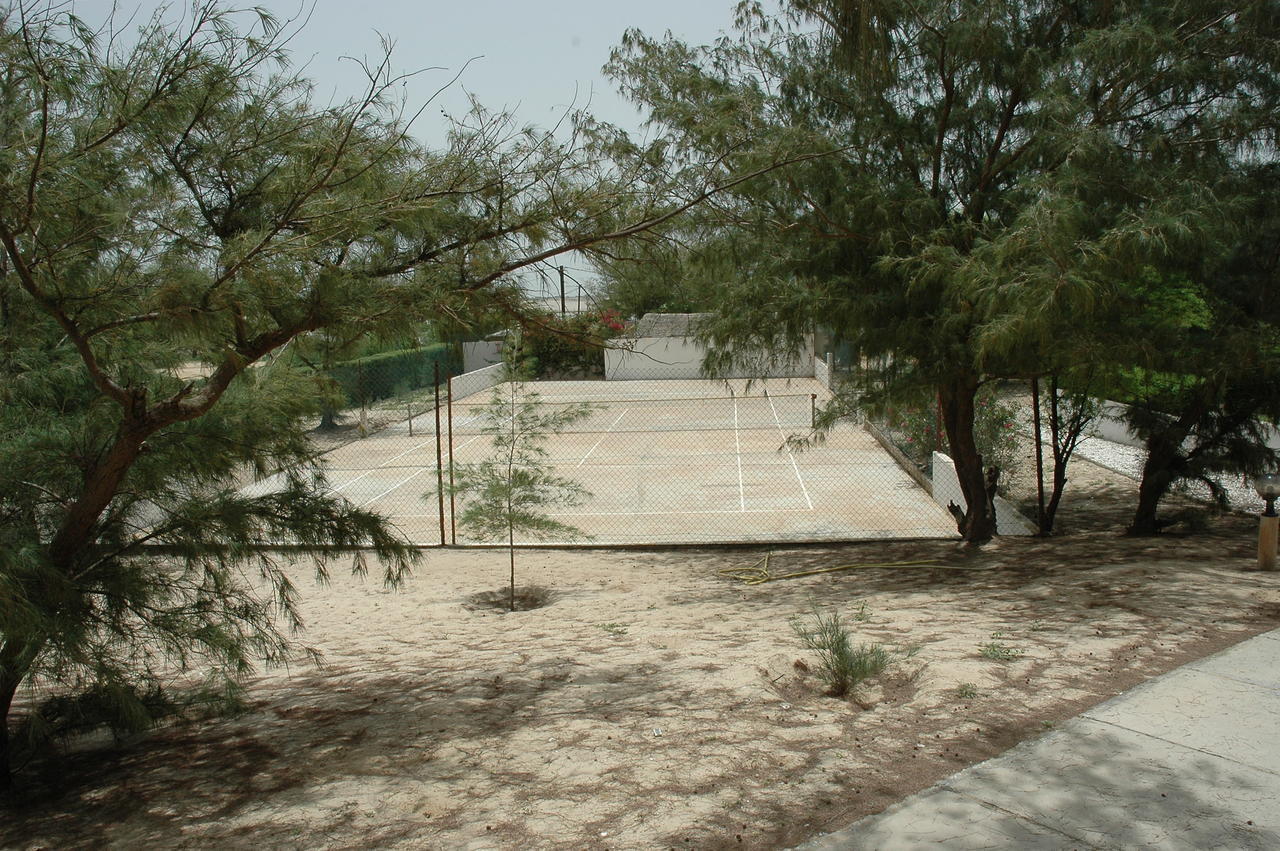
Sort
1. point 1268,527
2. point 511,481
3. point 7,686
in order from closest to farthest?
point 7,686 < point 1268,527 < point 511,481

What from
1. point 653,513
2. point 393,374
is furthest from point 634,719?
point 393,374

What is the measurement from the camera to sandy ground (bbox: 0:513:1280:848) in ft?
13.9

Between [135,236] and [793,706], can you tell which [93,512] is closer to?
[135,236]

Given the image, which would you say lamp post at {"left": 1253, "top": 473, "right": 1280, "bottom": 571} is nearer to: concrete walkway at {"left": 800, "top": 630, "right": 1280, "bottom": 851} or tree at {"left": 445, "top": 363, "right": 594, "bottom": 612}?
concrete walkway at {"left": 800, "top": 630, "right": 1280, "bottom": 851}

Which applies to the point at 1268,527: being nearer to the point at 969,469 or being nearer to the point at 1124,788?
the point at 969,469

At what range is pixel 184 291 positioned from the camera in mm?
4594

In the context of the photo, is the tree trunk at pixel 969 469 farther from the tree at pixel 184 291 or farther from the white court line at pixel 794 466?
the tree at pixel 184 291

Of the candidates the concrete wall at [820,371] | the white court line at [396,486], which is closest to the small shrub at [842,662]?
the white court line at [396,486]

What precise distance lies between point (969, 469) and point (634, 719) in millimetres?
7143

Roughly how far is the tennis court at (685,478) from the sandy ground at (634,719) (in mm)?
2571

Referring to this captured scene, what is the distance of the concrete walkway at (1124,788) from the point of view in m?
3.79

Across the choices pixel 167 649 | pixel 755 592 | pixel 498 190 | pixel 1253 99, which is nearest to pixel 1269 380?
pixel 1253 99

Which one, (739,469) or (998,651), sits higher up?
(739,469)

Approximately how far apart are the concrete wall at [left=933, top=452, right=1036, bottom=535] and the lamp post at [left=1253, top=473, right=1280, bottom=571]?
11.6ft
